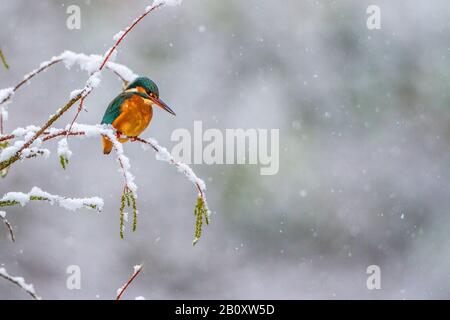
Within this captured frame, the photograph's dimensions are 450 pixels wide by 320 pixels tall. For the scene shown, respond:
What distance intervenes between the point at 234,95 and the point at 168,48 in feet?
3.07

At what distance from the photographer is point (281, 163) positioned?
6.89m

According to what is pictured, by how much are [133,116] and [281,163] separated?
579cm

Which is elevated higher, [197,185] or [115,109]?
[115,109]

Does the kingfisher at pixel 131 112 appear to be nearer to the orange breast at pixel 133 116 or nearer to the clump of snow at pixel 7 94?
the orange breast at pixel 133 116

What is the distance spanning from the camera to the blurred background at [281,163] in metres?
6.48

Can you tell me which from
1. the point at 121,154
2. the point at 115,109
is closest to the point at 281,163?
the point at 115,109

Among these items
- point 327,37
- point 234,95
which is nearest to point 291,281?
point 234,95

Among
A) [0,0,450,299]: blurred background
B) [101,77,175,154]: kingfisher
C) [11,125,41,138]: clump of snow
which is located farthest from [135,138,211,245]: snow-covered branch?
[0,0,450,299]: blurred background

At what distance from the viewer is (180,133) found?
20.5 ft

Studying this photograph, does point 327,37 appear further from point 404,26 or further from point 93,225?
point 93,225

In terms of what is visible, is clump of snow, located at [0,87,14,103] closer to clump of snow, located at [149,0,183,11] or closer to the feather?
clump of snow, located at [149,0,183,11]

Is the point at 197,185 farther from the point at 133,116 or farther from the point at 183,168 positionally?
the point at 133,116

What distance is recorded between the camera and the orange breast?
3.78 feet

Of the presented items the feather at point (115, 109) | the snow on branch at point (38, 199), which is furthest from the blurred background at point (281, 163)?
the snow on branch at point (38, 199)
